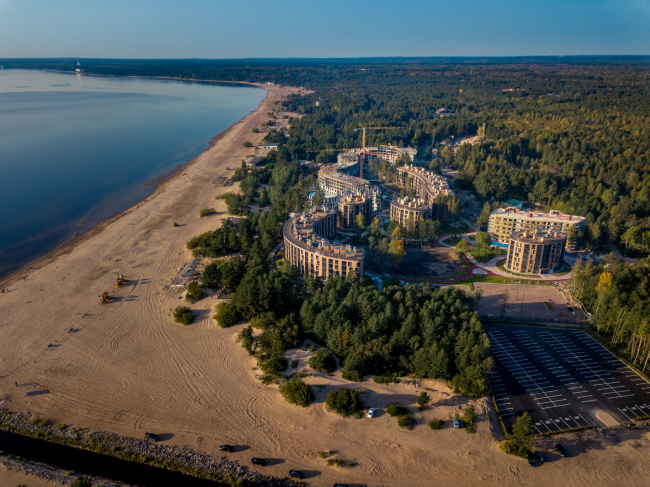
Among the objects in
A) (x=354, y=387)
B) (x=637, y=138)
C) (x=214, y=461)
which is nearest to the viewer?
(x=214, y=461)

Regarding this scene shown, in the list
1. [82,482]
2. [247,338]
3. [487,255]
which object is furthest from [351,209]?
[82,482]

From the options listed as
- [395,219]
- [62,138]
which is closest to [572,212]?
[395,219]

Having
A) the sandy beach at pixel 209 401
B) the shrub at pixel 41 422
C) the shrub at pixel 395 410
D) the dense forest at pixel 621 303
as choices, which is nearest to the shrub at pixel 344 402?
the sandy beach at pixel 209 401

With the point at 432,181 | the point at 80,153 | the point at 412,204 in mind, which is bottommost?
the point at 412,204

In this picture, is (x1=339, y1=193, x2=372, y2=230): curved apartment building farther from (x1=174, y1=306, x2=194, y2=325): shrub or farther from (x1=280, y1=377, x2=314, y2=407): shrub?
(x1=280, y1=377, x2=314, y2=407): shrub

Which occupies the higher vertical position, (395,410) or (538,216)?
(538,216)

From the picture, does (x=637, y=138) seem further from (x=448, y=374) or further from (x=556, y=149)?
(x=448, y=374)

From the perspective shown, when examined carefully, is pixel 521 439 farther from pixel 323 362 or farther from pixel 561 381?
pixel 323 362
